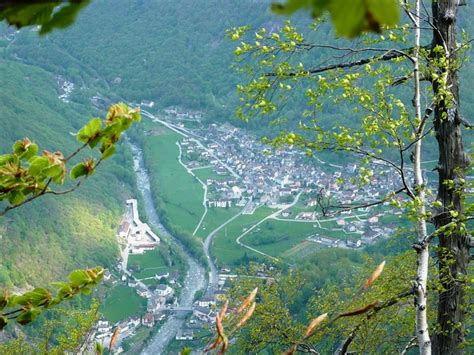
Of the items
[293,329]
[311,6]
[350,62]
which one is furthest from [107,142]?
[293,329]

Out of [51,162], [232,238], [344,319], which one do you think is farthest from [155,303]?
[51,162]

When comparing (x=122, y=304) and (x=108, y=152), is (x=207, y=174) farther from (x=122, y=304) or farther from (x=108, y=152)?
(x=108, y=152)

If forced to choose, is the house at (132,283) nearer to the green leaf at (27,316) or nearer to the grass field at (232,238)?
the grass field at (232,238)

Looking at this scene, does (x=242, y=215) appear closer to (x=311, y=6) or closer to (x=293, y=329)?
(x=293, y=329)

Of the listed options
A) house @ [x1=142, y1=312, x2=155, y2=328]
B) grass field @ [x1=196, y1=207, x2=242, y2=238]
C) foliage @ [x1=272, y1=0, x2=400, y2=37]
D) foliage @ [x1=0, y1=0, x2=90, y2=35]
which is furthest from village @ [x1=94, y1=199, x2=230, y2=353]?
foliage @ [x1=272, y1=0, x2=400, y2=37]

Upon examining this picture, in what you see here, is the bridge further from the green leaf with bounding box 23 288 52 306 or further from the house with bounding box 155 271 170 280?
the green leaf with bounding box 23 288 52 306
